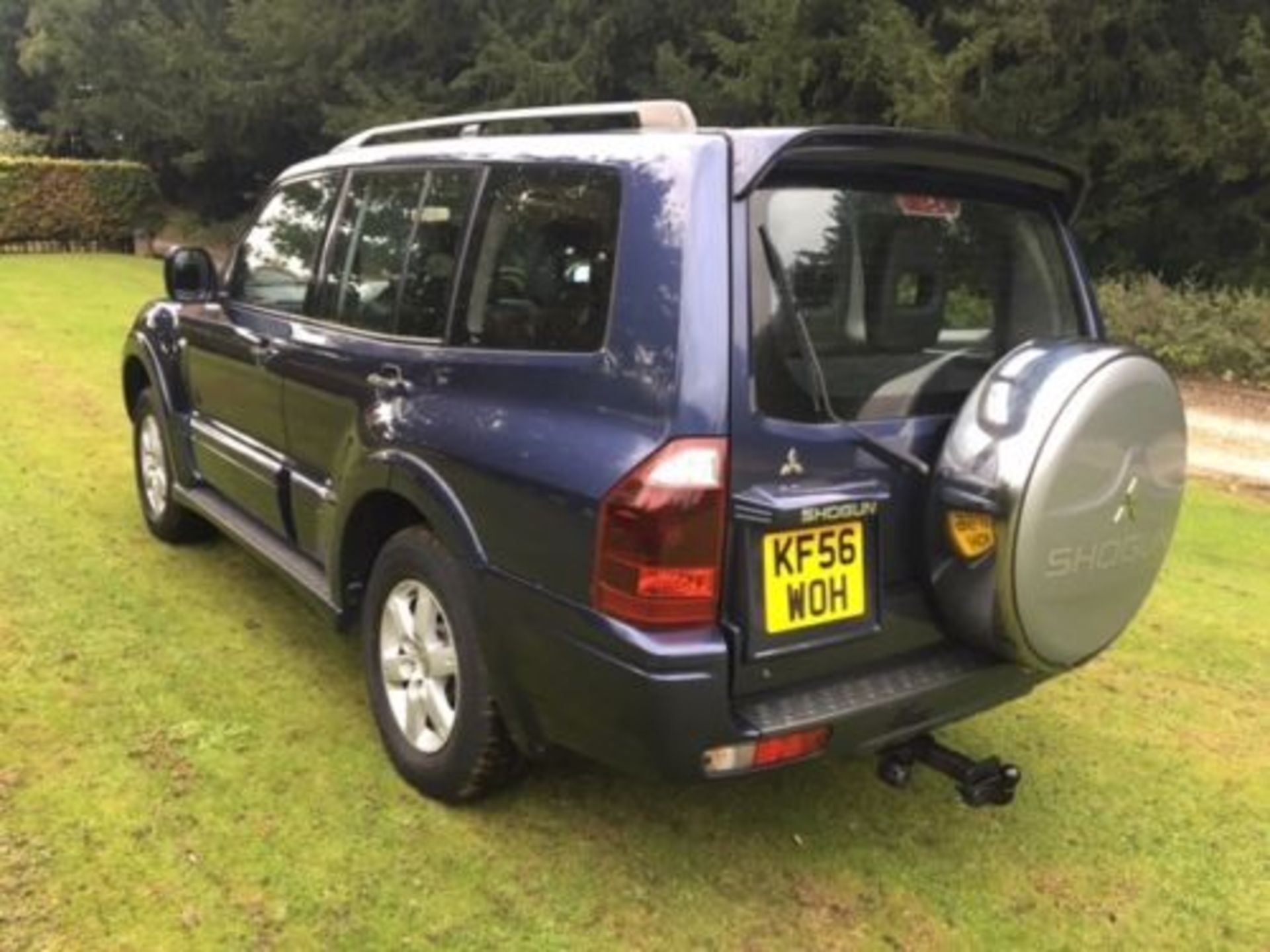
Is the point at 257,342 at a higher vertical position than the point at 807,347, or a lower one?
lower

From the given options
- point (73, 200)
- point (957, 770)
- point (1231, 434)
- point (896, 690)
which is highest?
point (73, 200)

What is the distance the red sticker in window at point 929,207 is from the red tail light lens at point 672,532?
94 cm

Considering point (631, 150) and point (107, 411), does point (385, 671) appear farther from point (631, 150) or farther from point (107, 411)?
point (107, 411)

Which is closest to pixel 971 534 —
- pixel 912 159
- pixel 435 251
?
pixel 912 159

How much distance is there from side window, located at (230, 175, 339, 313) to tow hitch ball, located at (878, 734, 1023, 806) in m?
2.48

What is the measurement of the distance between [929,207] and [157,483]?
392 centimetres

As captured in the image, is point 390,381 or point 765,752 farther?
point 390,381

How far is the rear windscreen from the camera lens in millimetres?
2795

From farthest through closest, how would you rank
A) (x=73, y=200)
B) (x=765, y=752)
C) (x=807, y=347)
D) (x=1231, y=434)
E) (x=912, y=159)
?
(x=73, y=200)
(x=1231, y=434)
(x=912, y=159)
(x=807, y=347)
(x=765, y=752)

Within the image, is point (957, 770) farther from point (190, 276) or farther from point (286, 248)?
point (190, 276)

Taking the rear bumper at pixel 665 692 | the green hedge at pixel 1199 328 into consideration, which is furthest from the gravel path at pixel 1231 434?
the rear bumper at pixel 665 692

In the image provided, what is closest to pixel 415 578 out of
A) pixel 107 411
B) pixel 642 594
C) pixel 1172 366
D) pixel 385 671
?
pixel 385 671

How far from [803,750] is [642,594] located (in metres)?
0.55

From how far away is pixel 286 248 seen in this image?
4.54m
